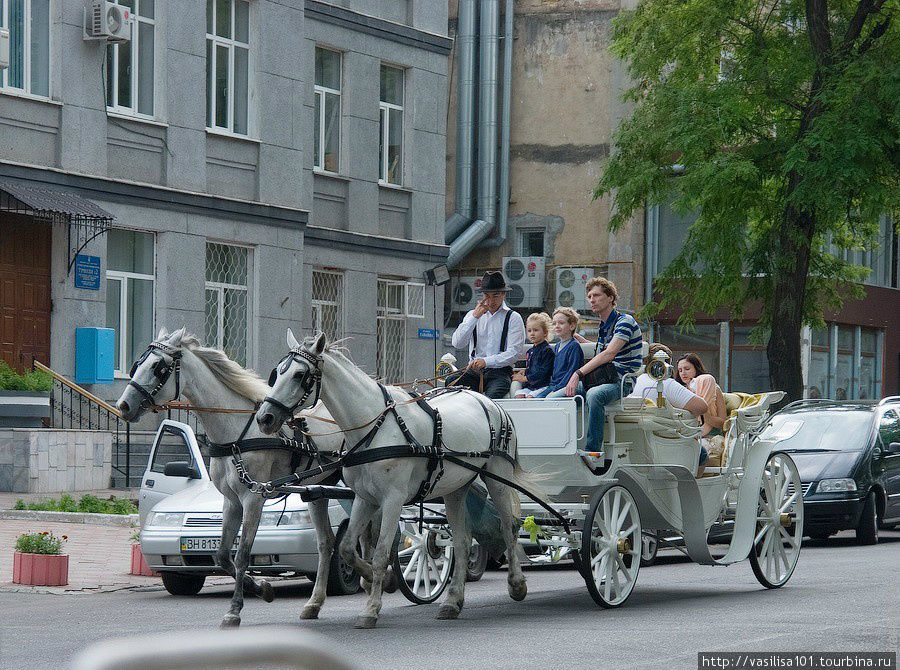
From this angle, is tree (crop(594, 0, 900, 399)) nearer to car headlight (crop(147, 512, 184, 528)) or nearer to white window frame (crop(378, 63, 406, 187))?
white window frame (crop(378, 63, 406, 187))

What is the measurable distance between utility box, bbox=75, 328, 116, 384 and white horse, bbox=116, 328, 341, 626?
12143 mm

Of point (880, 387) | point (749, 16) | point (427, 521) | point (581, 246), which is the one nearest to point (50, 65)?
point (749, 16)

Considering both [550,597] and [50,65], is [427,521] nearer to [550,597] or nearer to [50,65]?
[550,597]

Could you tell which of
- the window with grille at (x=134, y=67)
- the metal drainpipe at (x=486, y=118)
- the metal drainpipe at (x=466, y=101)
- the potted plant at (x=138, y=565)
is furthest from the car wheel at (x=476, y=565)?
the metal drainpipe at (x=466, y=101)

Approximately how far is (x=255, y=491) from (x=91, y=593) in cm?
368

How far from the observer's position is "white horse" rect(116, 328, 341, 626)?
34.1 feet

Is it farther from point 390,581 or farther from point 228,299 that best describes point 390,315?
point 390,581

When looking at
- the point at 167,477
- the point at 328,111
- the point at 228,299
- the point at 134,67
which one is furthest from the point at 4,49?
the point at 167,477

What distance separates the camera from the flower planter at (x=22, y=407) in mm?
20750

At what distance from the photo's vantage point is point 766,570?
12352mm

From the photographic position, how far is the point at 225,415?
34.5 feet

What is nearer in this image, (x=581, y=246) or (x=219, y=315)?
(x=219, y=315)

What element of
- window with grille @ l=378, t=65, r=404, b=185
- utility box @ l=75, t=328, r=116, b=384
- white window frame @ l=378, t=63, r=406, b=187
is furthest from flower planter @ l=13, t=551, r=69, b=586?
window with grille @ l=378, t=65, r=404, b=185

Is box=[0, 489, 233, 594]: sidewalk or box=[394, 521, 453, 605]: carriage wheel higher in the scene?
box=[394, 521, 453, 605]: carriage wheel
